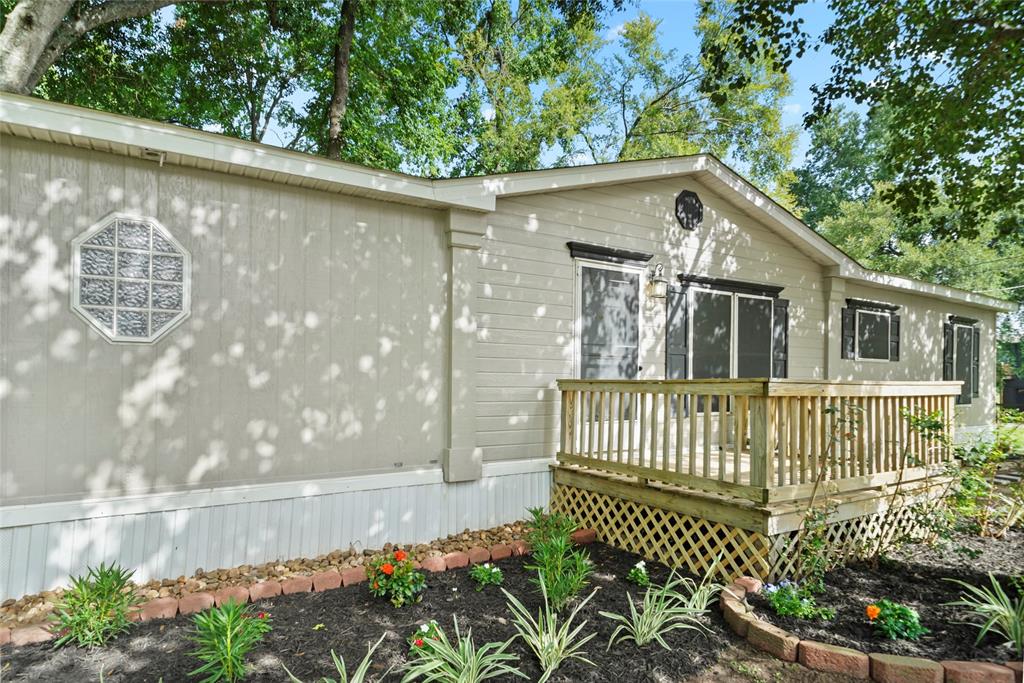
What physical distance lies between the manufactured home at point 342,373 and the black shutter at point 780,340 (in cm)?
178

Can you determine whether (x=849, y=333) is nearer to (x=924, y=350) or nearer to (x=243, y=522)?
(x=924, y=350)

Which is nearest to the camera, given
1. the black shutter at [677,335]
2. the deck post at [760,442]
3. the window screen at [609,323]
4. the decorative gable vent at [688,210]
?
the deck post at [760,442]

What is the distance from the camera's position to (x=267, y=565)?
3980mm

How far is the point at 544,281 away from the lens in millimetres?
5418

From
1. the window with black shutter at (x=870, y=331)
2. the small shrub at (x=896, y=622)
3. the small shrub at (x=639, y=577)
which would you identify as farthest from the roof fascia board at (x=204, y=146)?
the window with black shutter at (x=870, y=331)

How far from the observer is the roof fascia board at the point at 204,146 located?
3.20 metres

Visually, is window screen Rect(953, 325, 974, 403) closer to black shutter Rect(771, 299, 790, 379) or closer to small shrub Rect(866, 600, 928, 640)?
black shutter Rect(771, 299, 790, 379)

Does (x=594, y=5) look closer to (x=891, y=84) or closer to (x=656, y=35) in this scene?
(x=891, y=84)

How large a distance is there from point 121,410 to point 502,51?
14309 mm

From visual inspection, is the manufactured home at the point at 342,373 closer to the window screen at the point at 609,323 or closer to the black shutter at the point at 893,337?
the window screen at the point at 609,323

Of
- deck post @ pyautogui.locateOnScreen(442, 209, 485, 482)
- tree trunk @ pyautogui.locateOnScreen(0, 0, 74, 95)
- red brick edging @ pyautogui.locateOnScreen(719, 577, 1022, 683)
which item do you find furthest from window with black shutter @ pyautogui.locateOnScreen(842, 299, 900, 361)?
tree trunk @ pyautogui.locateOnScreen(0, 0, 74, 95)

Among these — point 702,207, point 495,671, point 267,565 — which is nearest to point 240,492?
point 267,565

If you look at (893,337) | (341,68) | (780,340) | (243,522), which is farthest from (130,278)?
(893,337)

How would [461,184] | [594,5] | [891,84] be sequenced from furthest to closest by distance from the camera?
[594,5], [891,84], [461,184]
